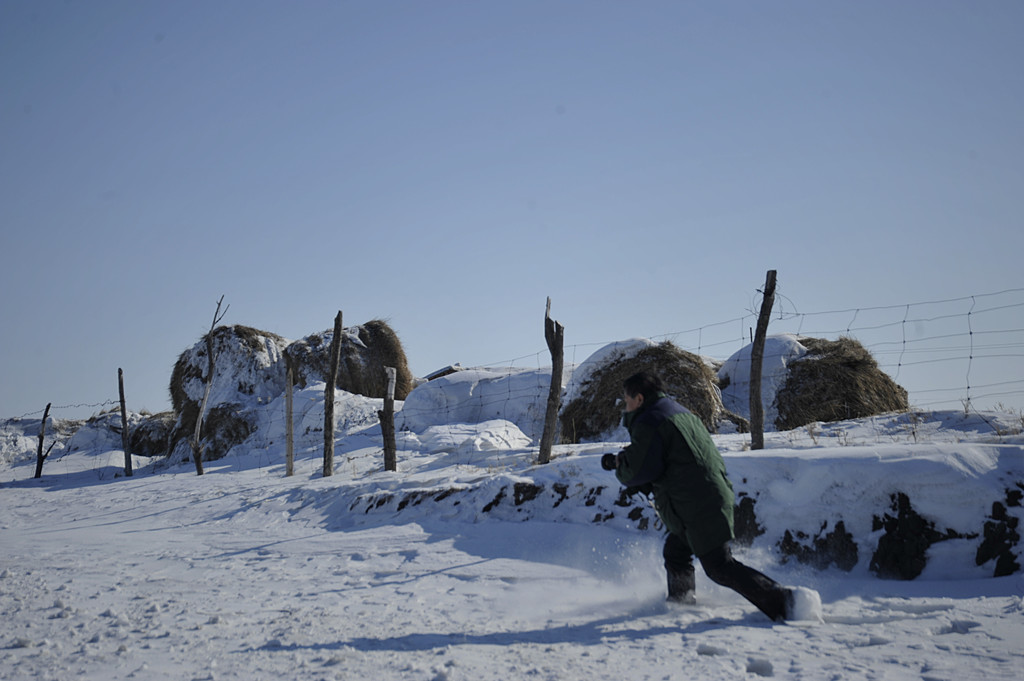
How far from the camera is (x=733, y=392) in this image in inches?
641

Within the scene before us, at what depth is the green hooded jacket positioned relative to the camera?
3902 millimetres

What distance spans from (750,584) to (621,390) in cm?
1040

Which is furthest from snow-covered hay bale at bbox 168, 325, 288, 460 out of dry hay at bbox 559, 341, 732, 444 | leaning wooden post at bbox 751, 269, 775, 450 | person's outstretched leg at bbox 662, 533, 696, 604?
person's outstretched leg at bbox 662, 533, 696, 604

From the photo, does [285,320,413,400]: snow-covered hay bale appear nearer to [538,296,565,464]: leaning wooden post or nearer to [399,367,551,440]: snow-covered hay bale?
[399,367,551,440]: snow-covered hay bale

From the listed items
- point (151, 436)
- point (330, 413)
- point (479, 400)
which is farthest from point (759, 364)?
point (151, 436)

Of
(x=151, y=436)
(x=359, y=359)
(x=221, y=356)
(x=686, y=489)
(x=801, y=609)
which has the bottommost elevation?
(x=151, y=436)

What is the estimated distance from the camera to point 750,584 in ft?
12.5

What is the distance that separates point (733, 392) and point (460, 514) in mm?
10556

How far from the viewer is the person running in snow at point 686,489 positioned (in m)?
3.85

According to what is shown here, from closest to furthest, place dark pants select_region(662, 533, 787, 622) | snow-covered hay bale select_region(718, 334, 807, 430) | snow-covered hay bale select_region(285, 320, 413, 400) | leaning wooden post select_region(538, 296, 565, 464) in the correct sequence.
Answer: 1. dark pants select_region(662, 533, 787, 622)
2. leaning wooden post select_region(538, 296, 565, 464)
3. snow-covered hay bale select_region(718, 334, 807, 430)
4. snow-covered hay bale select_region(285, 320, 413, 400)

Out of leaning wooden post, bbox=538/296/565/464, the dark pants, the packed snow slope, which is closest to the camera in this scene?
the packed snow slope

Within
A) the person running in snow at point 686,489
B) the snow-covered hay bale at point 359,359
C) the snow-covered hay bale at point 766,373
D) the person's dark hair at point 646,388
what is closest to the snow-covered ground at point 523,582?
the person running in snow at point 686,489

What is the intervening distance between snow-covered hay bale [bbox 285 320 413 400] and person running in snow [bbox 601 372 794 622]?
19.9 metres

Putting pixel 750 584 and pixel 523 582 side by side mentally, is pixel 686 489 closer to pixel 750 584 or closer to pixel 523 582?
pixel 750 584
